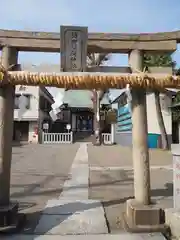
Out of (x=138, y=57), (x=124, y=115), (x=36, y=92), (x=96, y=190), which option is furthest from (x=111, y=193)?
(x=36, y=92)

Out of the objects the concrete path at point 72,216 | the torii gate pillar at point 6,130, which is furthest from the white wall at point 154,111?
the torii gate pillar at point 6,130

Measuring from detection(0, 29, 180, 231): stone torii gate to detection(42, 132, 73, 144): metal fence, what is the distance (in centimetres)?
2740

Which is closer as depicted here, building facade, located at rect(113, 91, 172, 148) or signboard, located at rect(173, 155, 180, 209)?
signboard, located at rect(173, 155, 180, 209)

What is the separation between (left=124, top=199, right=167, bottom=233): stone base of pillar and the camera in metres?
5.11

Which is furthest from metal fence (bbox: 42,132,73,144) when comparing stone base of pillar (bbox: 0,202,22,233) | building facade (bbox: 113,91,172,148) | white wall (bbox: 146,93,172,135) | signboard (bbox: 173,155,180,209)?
signboard (bbox: 173,155,180,209)

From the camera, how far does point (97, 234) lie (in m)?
4.93

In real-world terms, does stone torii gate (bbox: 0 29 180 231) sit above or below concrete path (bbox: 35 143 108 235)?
above

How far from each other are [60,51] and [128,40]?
132 cm

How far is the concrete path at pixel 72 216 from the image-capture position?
16.8 feet

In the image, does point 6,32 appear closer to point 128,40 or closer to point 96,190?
point 128,40

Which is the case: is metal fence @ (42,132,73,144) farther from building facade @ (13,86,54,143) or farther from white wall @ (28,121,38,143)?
white wall @ (28,121,38,143)

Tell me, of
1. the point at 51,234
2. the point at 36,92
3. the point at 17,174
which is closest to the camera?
the point at 51,234

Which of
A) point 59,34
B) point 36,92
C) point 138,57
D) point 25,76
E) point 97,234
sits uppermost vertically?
point 36,92

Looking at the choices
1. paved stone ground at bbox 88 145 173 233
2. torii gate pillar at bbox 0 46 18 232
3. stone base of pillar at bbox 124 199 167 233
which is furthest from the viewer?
paved stone ground at bbox 88 145 173 233
